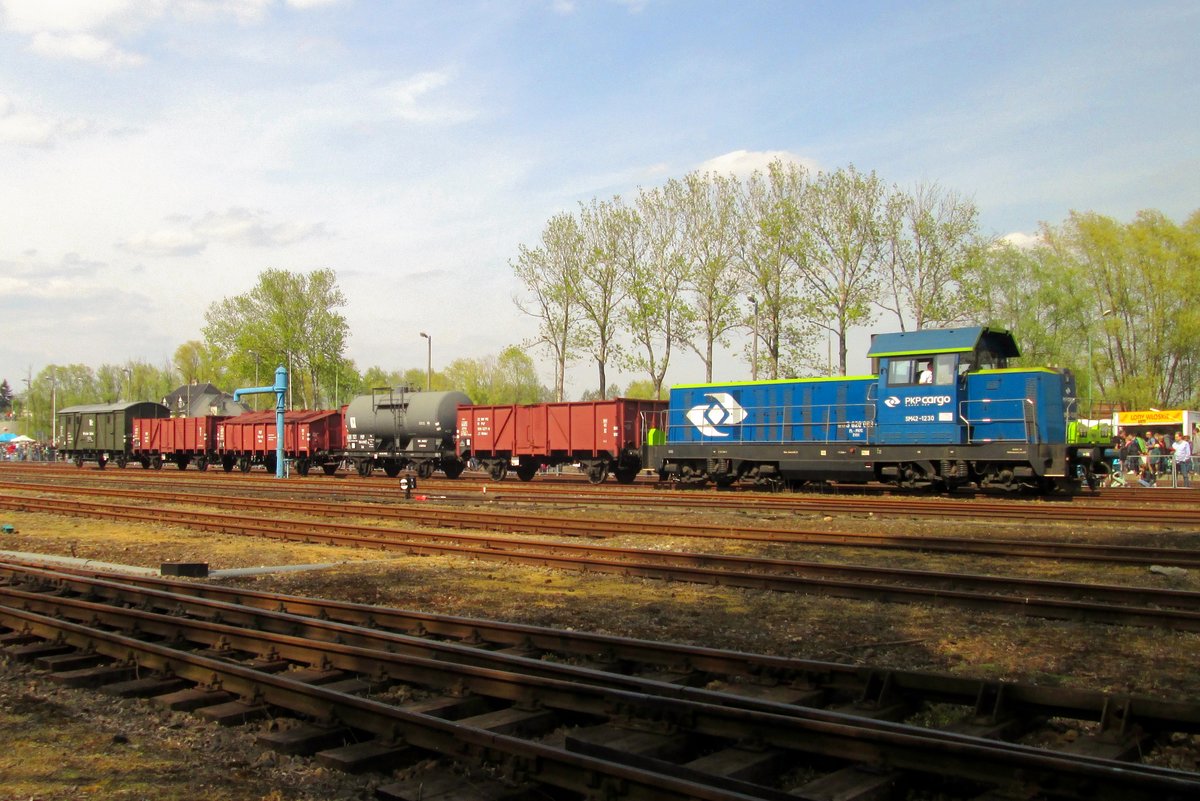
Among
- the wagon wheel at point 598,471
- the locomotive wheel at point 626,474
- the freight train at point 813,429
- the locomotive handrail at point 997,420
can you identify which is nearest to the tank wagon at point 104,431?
the freight train at point 813,429

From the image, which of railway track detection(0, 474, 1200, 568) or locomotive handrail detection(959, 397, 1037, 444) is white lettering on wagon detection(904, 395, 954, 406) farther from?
railway track detection(0, 474, 1200, 568)

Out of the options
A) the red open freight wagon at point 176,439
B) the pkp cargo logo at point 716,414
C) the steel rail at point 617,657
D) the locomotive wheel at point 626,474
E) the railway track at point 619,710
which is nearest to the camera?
the railway track at point 619,710

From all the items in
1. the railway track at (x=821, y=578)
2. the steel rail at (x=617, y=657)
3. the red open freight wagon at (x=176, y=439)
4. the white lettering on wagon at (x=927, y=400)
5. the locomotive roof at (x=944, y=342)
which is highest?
the locomotive roof at (x=944, y=342)

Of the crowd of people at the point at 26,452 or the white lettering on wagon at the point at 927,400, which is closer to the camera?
the white lettering on wagon at the point at 927,400

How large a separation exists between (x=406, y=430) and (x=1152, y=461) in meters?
26.6

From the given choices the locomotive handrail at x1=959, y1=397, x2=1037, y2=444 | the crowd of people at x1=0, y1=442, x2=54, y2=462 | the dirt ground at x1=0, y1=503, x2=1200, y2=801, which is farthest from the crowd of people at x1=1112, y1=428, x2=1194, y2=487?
the crowd of people at x1=0, y1=442, x2=54, y2=462

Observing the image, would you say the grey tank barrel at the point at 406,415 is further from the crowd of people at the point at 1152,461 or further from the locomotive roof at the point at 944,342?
the crowd of people at the point at 1152,461

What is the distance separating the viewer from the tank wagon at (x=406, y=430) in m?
34.8

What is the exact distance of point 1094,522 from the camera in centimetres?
1631

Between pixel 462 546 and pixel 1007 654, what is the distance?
8.32 metres

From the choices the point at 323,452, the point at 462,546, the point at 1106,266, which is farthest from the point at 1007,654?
the point at 1106,266

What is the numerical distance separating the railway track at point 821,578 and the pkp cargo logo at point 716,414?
1080 centimetres

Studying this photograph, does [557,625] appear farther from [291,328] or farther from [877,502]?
[291,328]

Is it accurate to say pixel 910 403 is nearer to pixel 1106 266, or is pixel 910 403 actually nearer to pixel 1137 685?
pixel 1137 685
